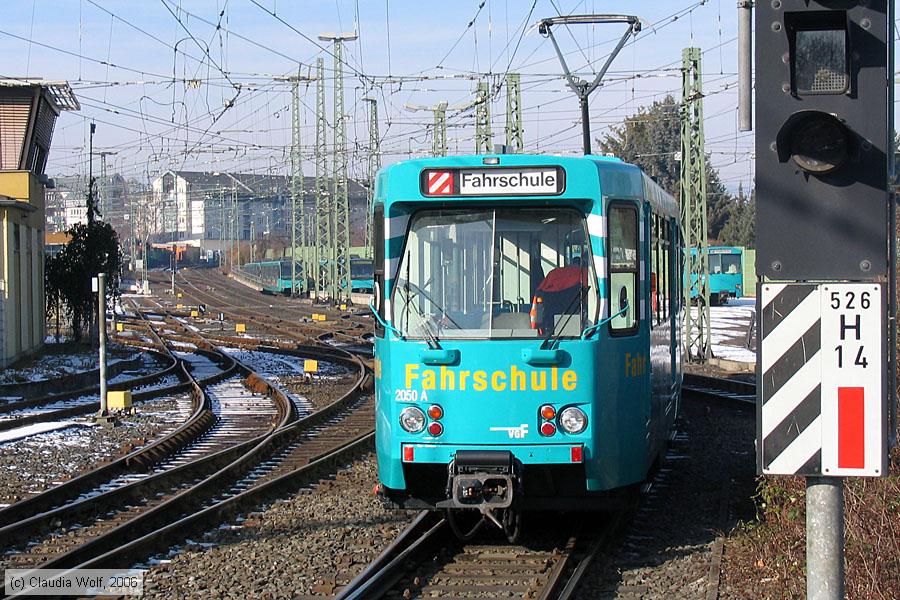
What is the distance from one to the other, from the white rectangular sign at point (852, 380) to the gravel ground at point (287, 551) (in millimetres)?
4281

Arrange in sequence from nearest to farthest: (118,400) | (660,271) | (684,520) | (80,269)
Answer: (684,520)
(660,271)
(118,400)
(80,269)

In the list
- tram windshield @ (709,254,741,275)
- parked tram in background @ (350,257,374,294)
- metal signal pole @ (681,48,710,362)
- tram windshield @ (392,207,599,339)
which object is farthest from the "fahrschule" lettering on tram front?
parked tram in background @ (350,257,374,294)

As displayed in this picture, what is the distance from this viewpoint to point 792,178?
13.2ft

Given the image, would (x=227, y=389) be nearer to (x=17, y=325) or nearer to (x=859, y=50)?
(x=17, y=325)

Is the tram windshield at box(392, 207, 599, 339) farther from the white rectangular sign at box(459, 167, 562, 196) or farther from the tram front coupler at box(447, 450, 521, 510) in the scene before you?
the tram front coupler at box(447, 450, 521, 510)

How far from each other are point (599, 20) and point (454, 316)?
10655 mm

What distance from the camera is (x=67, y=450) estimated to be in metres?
15.1

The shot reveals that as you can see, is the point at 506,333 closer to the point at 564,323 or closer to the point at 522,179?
the point at 564,323

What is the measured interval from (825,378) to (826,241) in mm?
489

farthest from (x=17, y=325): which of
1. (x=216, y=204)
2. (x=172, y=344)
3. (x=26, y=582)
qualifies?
(x=216, y=204)

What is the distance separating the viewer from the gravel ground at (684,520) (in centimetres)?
→ 781

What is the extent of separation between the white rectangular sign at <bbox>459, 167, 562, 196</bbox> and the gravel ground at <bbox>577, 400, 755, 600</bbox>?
107 inches

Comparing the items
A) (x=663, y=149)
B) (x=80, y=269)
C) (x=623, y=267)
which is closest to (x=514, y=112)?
(x=80, y=269)

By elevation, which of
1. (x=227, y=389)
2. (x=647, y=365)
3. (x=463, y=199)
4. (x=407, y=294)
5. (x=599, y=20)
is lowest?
(x=227, y=389)
